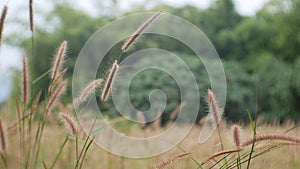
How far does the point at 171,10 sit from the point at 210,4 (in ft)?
3.51

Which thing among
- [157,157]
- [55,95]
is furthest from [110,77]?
[157,157]

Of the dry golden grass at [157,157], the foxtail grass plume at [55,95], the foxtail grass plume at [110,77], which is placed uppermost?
the foxtail grass plume at [110,77]

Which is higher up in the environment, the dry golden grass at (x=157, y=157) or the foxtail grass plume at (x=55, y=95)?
the foxtail grass plume at (x=55, y=95)

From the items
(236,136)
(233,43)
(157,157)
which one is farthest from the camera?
(233,43)

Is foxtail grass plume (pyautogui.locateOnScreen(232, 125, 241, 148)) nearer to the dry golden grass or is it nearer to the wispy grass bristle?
the dry golden grass

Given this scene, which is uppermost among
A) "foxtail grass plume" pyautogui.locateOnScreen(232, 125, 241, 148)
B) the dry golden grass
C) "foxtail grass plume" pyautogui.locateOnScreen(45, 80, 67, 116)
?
"foxtail grass plume" pyautogui.locateOnScreen(45, 80, 67, 116)

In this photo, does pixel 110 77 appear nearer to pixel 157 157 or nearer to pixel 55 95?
pixel 55 95

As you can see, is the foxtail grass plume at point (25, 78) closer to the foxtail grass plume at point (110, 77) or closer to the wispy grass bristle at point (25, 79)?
the wispy grass bristle at point (25, 79)

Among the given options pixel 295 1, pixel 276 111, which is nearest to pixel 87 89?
pixel 276 111

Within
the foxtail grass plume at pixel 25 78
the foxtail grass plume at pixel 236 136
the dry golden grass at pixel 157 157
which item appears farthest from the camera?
the dry golden grass at pixel 157 157

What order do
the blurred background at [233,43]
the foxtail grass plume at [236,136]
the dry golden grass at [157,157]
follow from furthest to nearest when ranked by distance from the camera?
the blurred background at [233,43] → the dry golden grass at [157,157] → the foxtail grass plume at [236,136]

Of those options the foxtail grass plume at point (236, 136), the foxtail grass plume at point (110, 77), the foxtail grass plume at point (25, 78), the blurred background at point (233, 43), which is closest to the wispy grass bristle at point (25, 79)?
the foxtail grass plume at point (25, 78)

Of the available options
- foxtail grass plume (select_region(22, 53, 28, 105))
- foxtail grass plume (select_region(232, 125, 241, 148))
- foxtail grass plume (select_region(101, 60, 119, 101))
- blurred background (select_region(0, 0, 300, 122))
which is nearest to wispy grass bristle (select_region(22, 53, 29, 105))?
foxtail grass plume (select_region(22, 53, 28, 105))

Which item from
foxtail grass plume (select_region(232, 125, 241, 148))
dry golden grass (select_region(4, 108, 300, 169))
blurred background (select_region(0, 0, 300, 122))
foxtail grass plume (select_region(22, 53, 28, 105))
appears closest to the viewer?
foxtail grass plume (select_region(232, 125, 241, 148))
